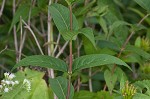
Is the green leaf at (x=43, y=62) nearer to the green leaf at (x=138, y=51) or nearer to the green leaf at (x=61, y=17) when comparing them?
the green leaf at (x=61, y=17)

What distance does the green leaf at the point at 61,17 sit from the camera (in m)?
1.38

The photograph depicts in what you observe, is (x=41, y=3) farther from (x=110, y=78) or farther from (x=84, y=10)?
(x=110, y=78)

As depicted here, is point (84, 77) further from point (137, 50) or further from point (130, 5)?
point (130, 5)

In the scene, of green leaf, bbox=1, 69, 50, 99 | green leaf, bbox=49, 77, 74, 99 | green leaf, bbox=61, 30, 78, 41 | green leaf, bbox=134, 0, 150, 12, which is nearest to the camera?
green leaf, bbox=61, 30, 78, 41

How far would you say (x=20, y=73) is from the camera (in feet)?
5.60

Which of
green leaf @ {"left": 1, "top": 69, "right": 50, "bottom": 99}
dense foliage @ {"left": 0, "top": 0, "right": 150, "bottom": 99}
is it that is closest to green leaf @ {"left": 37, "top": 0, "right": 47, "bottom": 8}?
dense foliage @ {"left": 0, "top": 0, "right": 150, "bottom": 99}

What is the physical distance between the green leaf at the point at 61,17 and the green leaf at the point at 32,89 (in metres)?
0.32

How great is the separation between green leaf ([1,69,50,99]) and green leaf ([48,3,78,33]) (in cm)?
32

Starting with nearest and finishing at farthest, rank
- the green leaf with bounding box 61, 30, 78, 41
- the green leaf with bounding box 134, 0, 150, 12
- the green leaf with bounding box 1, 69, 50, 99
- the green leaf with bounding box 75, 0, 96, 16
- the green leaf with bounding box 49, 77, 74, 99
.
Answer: the green leaf with bounding box 61, 30, 78, 41
the green leaf with bounding box 49, 77, 74, 99
the green leaf with bounding box 1, 69, 50, 99
the green leaf with bounding box 134, 0, 150, 12
the green leaf with bounding box 75, 0, 96, 16

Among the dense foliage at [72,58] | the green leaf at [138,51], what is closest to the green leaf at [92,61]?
the dense foliage at [72,58]

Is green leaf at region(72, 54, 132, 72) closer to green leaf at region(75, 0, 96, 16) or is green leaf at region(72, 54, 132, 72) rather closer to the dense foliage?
the dense foliage

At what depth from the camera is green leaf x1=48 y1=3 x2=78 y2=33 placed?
1.38 meters

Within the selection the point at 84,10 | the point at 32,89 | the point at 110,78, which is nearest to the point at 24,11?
the point at 84,10

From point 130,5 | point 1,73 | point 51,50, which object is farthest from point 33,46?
point 130,5
